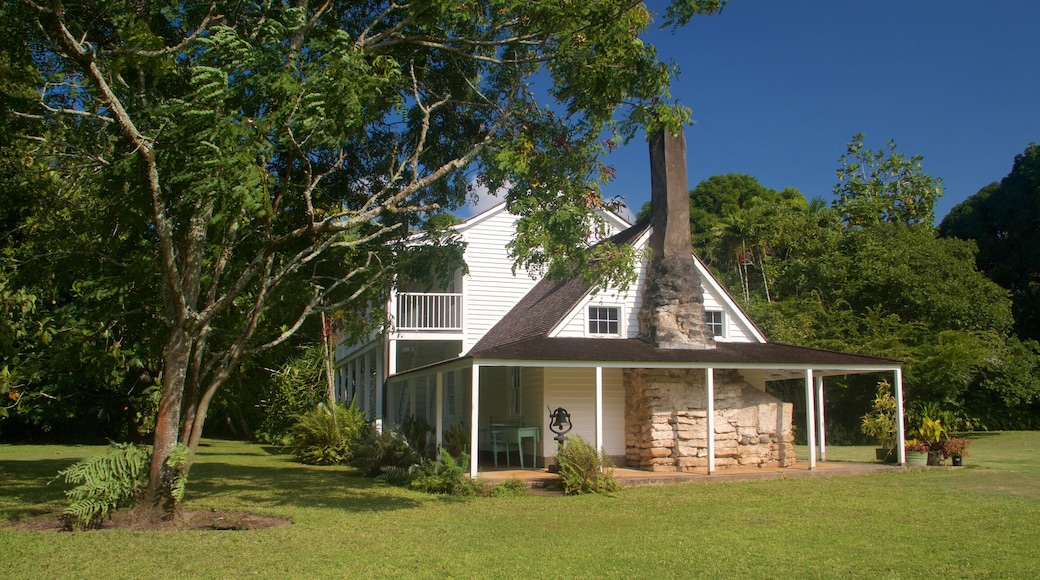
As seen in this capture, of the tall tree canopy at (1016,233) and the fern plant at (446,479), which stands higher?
the tall tree canopy at (1016,233)

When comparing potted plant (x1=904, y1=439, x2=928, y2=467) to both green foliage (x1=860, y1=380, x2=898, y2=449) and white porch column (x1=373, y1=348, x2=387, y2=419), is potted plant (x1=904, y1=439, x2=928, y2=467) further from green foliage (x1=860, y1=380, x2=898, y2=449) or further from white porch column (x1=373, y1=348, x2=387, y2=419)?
white porch column (x1=373, y1=348, x2=387, y2=419)

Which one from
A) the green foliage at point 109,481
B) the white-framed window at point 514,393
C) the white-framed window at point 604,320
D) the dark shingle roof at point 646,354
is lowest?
the green foliage at point 109,481

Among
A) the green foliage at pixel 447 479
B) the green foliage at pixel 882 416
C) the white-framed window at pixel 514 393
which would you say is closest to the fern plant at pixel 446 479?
the green foliage at pixel 447 479

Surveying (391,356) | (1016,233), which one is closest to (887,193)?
(1016,233)

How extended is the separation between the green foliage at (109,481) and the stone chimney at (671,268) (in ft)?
32.5

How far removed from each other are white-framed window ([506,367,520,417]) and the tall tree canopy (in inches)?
1049

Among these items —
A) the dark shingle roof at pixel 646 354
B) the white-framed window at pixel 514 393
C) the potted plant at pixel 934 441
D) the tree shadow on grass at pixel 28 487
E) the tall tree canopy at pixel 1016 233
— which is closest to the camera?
the tree shadow on grass at pixel 28 487

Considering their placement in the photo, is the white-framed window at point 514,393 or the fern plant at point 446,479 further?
the white-framed window at point 514,393

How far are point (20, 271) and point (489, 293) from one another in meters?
12.1

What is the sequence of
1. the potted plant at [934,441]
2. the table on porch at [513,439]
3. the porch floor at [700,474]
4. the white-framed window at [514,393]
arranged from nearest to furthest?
the porch floor at [700,474] < the table on porch at [513,439] < the potted plant at [934,441] < the white-framed window at [514,393]

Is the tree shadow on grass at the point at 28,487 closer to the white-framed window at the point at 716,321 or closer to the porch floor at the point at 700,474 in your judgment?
the porch floor at the point at 700,474

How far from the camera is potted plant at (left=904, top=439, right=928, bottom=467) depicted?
16625mm

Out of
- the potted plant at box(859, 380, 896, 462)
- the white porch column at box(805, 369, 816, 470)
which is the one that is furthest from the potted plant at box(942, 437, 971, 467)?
the potted plant at box(859, 380, 896, 462)

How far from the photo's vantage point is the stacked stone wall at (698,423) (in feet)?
52.7
